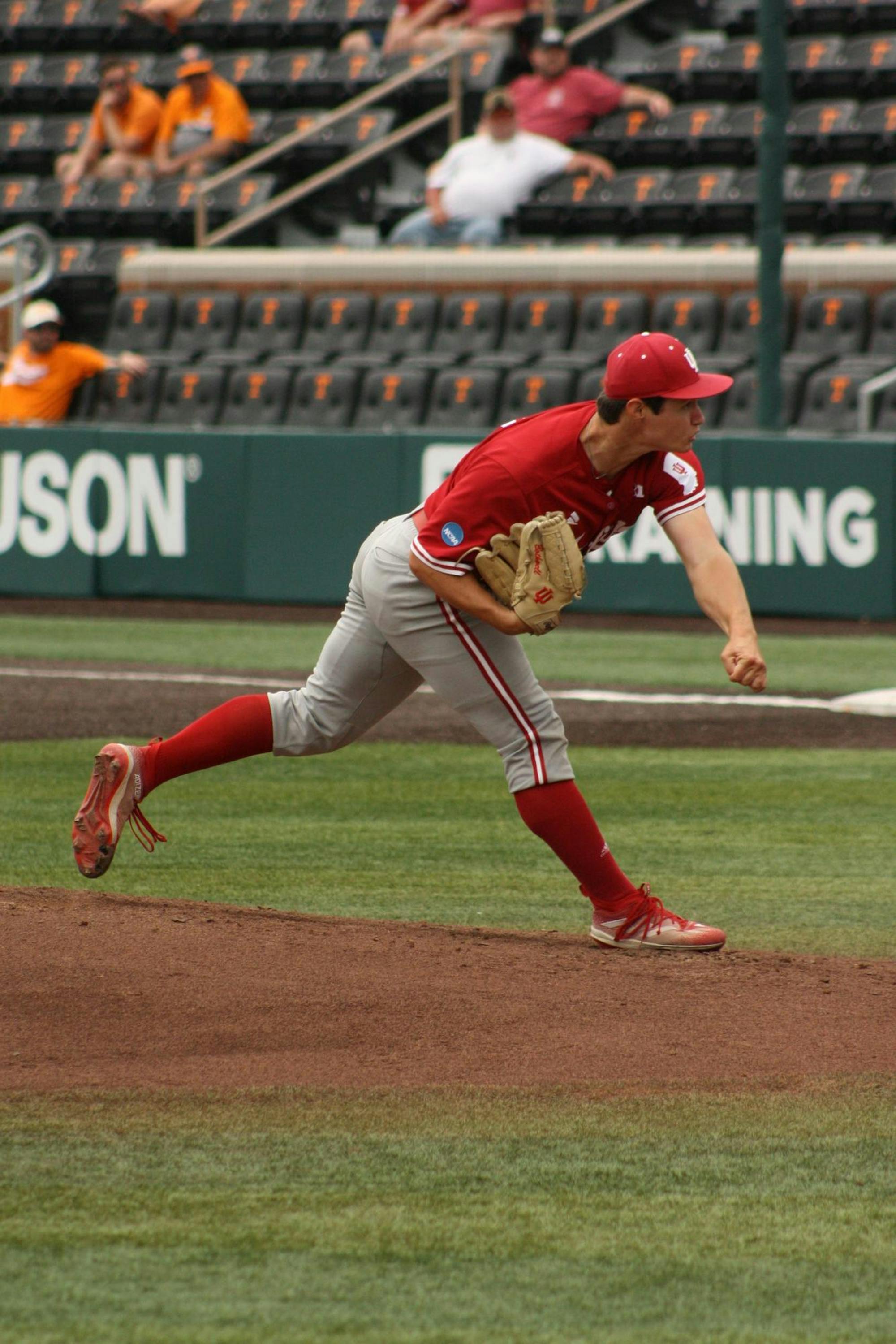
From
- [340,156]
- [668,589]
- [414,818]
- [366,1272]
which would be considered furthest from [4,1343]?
[340,156]

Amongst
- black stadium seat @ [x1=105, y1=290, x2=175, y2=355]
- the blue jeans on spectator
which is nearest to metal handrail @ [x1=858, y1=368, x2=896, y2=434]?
the blue jeans on spectator

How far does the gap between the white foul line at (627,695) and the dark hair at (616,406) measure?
5832 millimetres

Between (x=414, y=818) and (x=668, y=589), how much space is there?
7.14 metres

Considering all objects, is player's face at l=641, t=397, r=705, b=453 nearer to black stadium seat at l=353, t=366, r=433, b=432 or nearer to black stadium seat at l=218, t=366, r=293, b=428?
black stadium seat at l=353, t=366, r=433, b=432

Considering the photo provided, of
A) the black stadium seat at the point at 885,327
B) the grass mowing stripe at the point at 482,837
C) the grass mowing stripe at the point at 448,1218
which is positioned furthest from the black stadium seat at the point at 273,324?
the grass mowing stripe at the point at 448,1218

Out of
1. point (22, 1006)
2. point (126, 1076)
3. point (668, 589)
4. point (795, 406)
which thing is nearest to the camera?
point (126, 1076)

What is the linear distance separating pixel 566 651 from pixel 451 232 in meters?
7.36

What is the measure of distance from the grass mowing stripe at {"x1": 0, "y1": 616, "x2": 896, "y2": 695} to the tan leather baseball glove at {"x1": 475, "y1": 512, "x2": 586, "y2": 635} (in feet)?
21.7

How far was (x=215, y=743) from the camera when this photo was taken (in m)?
5.50

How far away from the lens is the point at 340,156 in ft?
68.3

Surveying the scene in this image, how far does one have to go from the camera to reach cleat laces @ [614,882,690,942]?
17.2ft

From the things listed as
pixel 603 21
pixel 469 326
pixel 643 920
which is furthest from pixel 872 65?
pixel 643 920

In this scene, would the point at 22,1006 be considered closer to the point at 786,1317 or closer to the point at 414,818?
the point at 786,1317

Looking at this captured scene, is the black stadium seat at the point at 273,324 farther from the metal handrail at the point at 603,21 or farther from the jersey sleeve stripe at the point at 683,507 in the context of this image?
the jersey sleeve stripe at the point at 683,507
